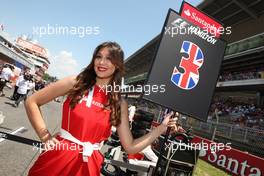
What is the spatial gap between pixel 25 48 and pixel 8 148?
5296 inches

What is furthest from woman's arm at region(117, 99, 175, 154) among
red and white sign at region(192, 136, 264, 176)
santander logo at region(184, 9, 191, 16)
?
red and white sign at region(192, 136, 264, 176)

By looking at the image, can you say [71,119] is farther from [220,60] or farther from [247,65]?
[247,65]

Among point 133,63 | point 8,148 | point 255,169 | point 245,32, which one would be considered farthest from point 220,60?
point 133,63

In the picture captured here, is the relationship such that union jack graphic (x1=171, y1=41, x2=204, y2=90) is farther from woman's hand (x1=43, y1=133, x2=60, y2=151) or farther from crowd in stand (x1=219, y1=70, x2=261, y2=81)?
crowd in stand (x1=219, y1=70, x2=261, y2=81)

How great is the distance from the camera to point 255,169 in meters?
8.59

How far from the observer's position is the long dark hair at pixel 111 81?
83.3 inches

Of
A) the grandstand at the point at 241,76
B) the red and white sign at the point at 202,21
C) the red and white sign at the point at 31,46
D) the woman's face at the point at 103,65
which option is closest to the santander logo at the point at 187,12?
the red and white sign at the point at 202,21

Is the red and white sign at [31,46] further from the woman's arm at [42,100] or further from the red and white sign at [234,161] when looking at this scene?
the woman's arm at [42,100]

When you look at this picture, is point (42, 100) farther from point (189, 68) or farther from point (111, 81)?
point (189, 68)

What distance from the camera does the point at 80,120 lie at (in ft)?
6.66

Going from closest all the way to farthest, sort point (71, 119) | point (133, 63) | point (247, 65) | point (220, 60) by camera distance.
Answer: point (71, 119) < point (220, 60) < point (247, 65) < point (133, 63)

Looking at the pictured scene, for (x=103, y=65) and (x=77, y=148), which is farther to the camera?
(x=103, y=65)

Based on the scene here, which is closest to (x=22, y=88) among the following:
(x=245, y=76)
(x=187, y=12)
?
(x=187, y=12)

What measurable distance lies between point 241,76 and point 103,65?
75.7 feet
